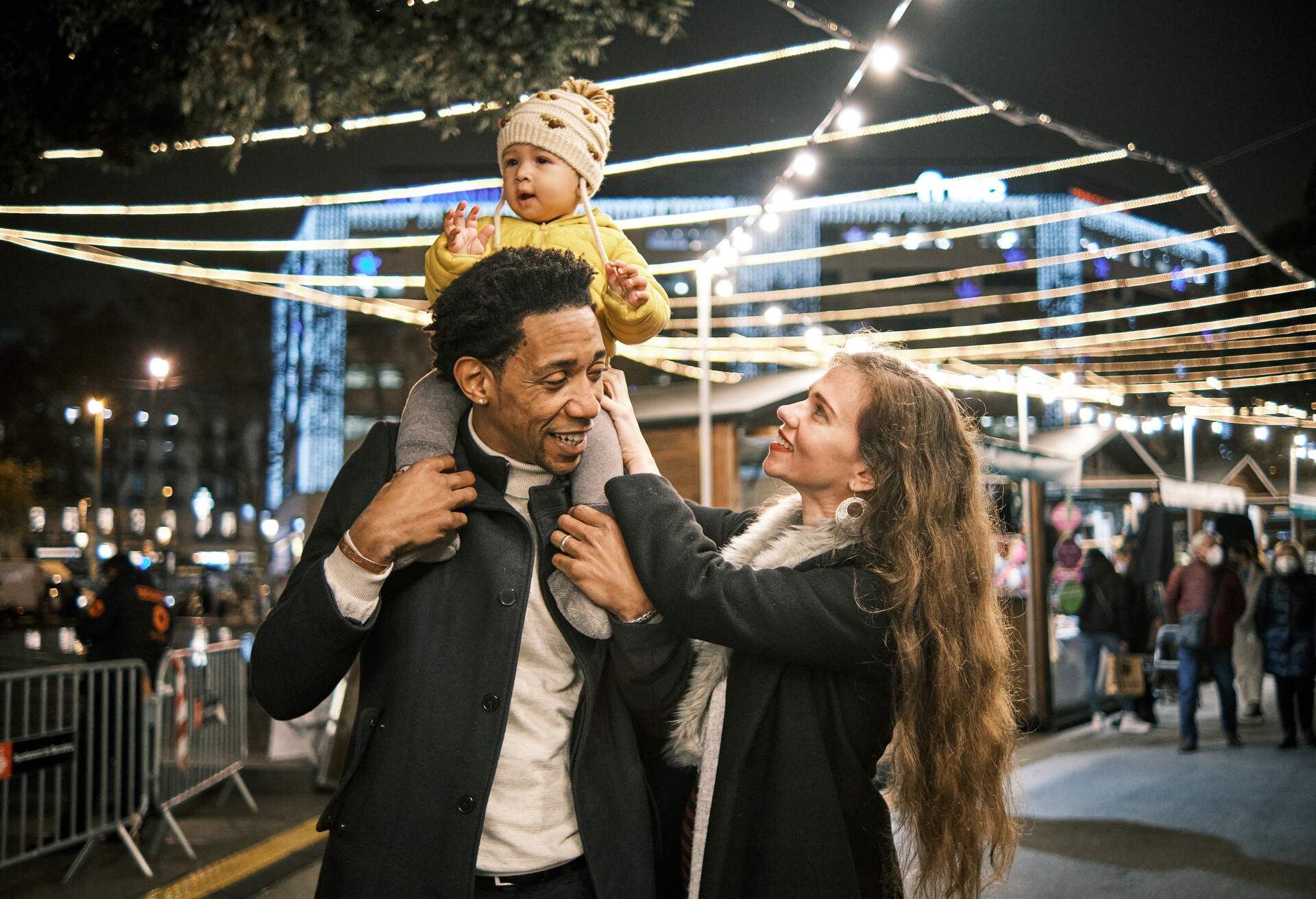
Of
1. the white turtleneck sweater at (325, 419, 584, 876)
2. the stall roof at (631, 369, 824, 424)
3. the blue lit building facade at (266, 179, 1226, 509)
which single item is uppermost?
the blue lit building facade at (266, 179, 1226, 509)

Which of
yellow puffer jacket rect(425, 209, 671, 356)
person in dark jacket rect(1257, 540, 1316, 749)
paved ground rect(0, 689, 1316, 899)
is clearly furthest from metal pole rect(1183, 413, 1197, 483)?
yellow puffer jacket rect(425, 209, 671, 356)

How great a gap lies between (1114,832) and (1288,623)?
4.50 m

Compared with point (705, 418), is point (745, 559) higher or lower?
lower

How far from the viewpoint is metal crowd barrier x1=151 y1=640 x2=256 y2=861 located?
22.1ft

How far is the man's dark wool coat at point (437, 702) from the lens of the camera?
1.78 m

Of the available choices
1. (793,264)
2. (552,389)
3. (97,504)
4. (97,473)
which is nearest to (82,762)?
(552,389)

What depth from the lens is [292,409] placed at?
50312 mm

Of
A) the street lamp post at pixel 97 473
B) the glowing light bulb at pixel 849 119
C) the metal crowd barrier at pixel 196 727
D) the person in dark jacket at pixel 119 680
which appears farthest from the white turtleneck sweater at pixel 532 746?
the street lamp post at pixel 97 473

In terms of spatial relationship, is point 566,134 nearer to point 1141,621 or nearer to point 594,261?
point 594,261

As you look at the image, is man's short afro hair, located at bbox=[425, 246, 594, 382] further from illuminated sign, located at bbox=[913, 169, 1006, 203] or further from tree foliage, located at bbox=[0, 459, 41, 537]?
tree foliage, located at bbox=[0, 459, 41, 537]

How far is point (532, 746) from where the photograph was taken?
6.08 feet

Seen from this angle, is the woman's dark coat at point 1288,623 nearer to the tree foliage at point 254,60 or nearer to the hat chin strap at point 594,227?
the tree foliage at point 254,60

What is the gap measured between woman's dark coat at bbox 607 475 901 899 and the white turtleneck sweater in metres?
0.19

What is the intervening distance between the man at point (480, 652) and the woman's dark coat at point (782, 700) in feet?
0.48
